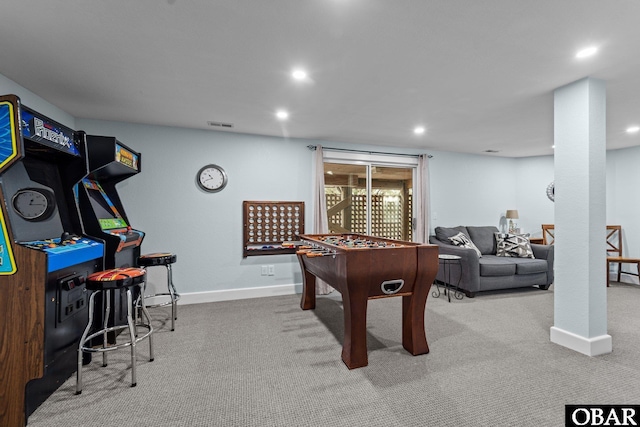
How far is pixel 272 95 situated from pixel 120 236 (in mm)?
1916

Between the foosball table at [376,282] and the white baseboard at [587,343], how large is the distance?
123 centimetres

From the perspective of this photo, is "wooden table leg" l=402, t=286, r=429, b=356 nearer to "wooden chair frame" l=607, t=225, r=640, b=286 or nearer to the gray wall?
the gray wall

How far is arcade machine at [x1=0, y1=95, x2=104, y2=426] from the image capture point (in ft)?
5.05

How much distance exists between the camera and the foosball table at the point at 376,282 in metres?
2.07

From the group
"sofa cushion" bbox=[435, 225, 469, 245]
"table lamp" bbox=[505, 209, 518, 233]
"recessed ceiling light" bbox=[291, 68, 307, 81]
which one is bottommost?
"sofa cushion" bbox=[435, 225, 469, 245]

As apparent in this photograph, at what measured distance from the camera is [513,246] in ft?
15.2

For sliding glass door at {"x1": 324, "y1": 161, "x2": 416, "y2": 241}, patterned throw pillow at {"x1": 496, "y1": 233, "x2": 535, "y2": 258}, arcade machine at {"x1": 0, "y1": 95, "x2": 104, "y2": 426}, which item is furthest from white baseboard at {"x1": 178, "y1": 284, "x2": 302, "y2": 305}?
patterned throw pillow at {"x1": 496, "y1": 233, "x2": 535, "y2": 258}

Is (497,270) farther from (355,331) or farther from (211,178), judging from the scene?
(211,178)

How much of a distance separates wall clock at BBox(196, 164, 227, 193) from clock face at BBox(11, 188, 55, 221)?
1726mm

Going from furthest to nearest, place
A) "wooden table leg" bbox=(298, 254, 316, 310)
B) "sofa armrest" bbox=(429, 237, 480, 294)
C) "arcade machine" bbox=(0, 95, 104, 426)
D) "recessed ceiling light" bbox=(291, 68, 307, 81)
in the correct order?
"sofa armrest" bbox=(429, 237, 480, 294) → "wooden table leg" bbox=(298, 254, 316, 310) → "recessed ceiling light" bbox=(291, 68, 307, 81) → "arcade machine" bbox=(0, 95, 104, 426)

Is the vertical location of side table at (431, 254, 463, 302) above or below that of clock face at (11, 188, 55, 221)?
below

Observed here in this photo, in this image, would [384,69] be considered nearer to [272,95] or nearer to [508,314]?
[272,95]

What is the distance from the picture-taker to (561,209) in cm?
242

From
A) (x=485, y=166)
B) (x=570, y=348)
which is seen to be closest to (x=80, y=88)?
(x=570, y=348)
